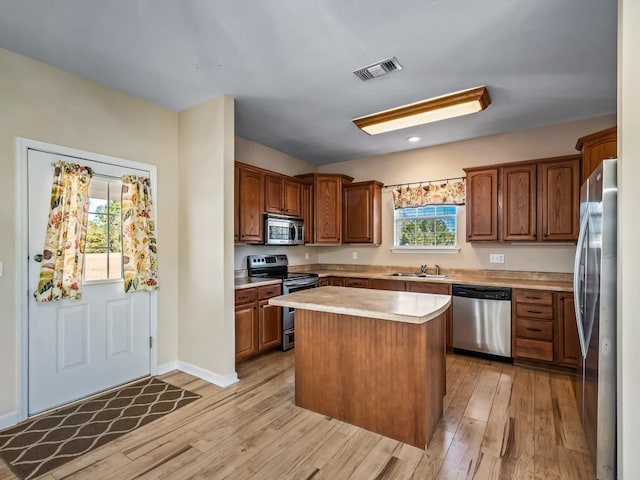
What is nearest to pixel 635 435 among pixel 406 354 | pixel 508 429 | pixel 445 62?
pixel 508 429

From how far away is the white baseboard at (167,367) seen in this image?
3283mm

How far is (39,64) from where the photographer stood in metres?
2.50

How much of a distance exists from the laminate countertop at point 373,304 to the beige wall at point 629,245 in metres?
0.89

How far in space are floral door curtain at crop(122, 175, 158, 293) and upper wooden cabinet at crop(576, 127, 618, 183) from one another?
421 centimetres

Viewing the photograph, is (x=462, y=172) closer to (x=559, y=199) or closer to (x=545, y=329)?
(x=559, y=199)

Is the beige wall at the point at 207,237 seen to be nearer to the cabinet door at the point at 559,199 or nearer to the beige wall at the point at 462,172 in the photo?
the beige wall at the point at 462,172

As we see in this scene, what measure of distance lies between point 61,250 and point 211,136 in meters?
1.60

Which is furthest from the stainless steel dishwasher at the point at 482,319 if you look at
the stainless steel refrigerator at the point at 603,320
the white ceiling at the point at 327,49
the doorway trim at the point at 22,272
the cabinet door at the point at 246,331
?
the doorway trim at the point at 22,272

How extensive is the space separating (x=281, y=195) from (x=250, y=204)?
2.01 feet

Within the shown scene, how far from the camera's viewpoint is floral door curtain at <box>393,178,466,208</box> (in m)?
4.37

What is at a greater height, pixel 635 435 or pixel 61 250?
pixel 61 250

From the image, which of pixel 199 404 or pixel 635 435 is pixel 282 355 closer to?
pixel 199 404

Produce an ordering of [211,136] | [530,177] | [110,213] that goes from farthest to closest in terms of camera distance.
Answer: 1. [530,177]
2. [211,136]
3. [110,213]

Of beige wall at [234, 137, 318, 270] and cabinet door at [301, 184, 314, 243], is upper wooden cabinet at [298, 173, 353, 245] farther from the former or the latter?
beige wall at [234, 137, 318, 270]
